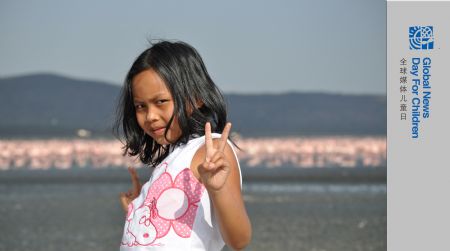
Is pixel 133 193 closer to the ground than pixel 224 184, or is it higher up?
closer to the ground

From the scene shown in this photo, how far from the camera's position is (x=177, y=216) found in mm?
2959

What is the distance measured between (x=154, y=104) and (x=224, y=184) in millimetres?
360

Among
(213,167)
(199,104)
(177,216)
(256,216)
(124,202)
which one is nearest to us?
(213,167)

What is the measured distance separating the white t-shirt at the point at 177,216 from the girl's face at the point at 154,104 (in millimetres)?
89

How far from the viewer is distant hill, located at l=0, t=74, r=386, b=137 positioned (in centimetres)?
5584

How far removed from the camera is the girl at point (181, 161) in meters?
2.91

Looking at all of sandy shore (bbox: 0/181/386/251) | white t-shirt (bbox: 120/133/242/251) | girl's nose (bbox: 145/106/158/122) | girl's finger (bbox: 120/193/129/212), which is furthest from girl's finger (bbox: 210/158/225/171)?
sandy shore (bbox: 0/181/386/251)

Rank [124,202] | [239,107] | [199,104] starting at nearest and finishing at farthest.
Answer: [199,104], [124,202], [239,107]

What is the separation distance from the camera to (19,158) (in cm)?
2334

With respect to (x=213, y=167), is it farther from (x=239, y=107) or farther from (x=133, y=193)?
(x=239, y=107)

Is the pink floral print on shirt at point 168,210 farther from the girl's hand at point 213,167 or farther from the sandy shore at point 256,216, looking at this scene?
the sandy shore at point 256,216
